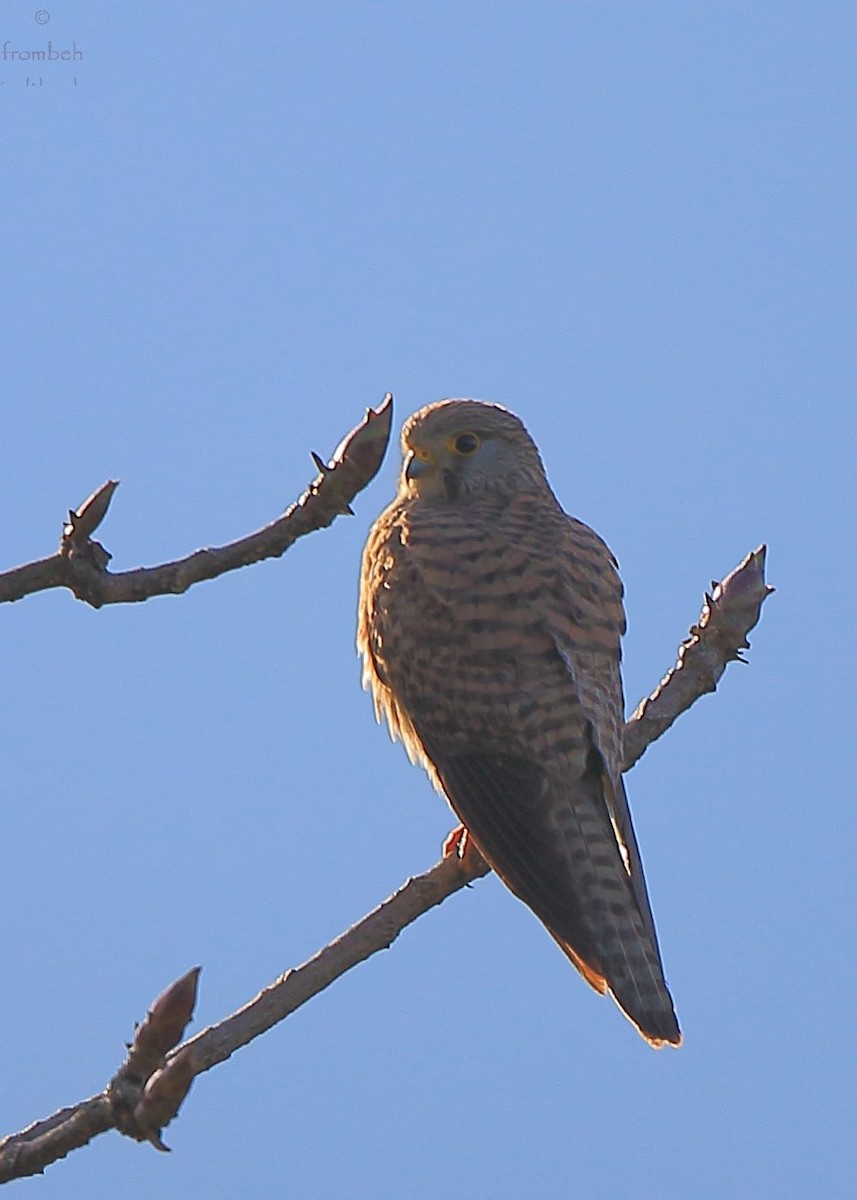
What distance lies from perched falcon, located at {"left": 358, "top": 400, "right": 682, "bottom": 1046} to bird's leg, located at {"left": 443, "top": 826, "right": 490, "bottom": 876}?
0.09 ft

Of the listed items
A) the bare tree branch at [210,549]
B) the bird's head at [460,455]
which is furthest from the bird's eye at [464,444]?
the bare tree branch at [210,549]

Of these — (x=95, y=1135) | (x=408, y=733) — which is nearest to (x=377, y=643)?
(x=408, y=733)

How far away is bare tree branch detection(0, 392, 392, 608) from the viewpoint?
2234 millimetres

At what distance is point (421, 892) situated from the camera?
2941 millimetres

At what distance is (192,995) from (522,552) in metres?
2.47

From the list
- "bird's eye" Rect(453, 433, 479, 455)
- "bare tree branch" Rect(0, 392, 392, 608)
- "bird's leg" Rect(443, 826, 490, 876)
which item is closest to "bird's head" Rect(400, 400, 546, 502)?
"bird's eye" Rect(453, 433, 479, 455)

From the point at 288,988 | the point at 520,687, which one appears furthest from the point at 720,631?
the point at 288,988

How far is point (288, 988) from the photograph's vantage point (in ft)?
7.89

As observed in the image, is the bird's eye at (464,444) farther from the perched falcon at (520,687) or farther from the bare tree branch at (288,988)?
the bare tree branch at (288,988)

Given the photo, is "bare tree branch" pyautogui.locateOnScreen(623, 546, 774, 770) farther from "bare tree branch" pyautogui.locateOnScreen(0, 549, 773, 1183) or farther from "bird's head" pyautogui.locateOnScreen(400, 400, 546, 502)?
"bird's head" pyautogui.locateOnScreen(400, 400, 546, 502)

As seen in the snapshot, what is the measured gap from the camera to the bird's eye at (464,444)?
4.54 meters

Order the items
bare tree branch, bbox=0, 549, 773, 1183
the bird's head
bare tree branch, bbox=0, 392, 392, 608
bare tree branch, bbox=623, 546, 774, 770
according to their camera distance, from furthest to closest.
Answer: the bird's head
bare tree branch, bbox=623, 546, 774, 770
bare tree branch, bbox=0, 392, 392, 608
bare tree branch, bbox=0, 549, 773, 1183

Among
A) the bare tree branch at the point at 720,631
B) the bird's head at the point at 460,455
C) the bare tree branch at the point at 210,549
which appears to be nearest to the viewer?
the bare tree branch at the point at 210,549

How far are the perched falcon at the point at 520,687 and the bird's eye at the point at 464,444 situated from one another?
0.05 feet
